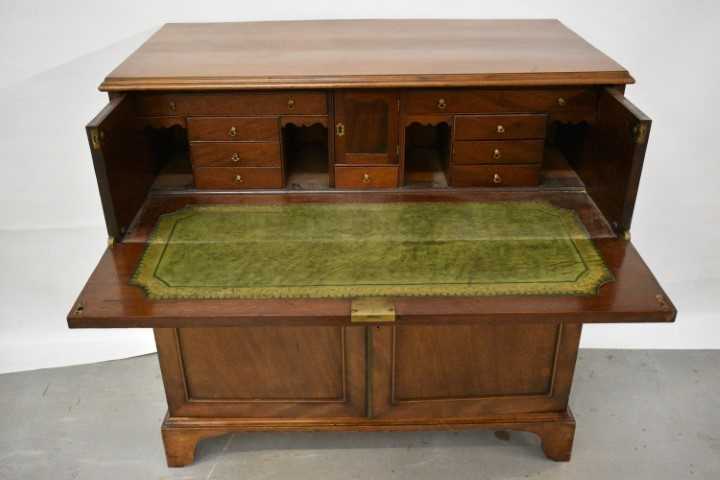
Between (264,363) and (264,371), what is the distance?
0.10ft

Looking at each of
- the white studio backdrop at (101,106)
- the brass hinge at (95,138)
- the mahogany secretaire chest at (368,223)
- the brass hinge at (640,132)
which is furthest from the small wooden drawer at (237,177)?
the brass hinge at (640,132)

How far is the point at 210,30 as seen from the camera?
96.3 inches

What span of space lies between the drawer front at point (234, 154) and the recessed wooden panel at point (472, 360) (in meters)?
0.65

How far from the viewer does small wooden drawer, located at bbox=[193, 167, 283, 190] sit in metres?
2.16

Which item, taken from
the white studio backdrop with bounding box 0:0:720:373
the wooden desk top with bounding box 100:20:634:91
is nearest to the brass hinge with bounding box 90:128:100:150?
→ the wooden desk top with bounding box 100:20:634:91

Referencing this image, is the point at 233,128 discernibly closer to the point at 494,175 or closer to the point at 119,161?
the point at 119,161

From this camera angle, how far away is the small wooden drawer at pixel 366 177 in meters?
2.13

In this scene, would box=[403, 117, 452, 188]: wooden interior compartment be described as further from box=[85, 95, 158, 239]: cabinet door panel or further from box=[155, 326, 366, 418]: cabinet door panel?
box=[85, 95, 158, 239]: cabinet door panel

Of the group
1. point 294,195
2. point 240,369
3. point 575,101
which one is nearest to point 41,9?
point 294,195

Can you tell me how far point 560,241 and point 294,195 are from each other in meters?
0.80

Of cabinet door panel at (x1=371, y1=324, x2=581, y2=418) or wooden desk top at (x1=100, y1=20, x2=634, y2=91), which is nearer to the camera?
wooden desk top at (x1=100, y1=20, x2=634, y2=91)

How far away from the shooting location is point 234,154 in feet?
6.98

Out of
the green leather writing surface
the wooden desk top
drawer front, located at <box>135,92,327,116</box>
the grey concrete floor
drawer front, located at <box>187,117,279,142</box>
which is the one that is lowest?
the grey concrete floor

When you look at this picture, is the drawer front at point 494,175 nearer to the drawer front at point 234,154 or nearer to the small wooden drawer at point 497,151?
the small wooden drawer at point 497,151
